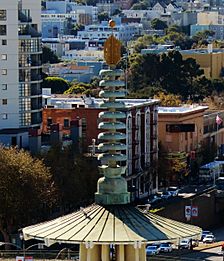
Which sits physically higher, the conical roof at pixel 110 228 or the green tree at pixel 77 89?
the conical roof at pixel 110 228

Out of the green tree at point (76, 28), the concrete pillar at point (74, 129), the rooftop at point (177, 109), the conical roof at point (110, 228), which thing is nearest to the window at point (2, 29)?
the concrete pillar at point (74, 129)

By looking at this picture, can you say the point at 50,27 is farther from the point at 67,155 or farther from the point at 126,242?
the point at 126,242

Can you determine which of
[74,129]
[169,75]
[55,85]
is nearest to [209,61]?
[169,75]

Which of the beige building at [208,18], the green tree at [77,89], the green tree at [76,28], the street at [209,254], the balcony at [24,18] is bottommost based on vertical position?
the street at [209,254]

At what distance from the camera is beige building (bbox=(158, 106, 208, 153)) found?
198ft

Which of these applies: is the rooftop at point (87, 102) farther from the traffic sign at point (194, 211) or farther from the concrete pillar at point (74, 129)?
the traffic sign at point (194, 211)

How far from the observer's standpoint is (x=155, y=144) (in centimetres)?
5550

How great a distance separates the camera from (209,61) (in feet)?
337

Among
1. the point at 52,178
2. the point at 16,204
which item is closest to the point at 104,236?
the point at 16,204

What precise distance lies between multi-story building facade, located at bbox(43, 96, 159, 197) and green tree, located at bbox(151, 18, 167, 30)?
120875 mm

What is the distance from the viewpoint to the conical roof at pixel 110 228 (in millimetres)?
10133

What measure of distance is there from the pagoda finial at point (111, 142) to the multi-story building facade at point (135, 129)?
40093mm

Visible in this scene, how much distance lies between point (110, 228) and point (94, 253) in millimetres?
246

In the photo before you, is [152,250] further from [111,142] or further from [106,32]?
[106,32]
